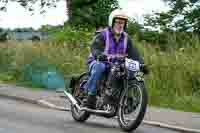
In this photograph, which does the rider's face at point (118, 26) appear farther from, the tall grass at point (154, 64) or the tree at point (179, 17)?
the tree at point (179, 17)

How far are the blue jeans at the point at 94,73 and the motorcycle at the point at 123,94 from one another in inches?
3.4

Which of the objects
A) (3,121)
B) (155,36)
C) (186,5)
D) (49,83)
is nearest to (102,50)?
(3,121)

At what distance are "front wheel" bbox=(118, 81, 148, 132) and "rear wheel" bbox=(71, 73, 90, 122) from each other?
118cm

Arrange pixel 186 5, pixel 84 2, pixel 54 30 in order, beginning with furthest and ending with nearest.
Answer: pixel 84 2 < pixel 186 5 < pixel 54 30

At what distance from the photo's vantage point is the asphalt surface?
10.7 meters

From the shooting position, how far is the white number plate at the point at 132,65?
10.4 m

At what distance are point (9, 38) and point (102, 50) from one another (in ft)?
53.0

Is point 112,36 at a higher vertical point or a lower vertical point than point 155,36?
higher

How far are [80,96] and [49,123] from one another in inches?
27.9

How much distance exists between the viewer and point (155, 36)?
2536 cm

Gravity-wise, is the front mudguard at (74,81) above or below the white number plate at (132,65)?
below

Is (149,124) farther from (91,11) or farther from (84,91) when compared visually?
(91,11)

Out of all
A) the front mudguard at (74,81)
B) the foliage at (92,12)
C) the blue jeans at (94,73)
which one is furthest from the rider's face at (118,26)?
the foliage at (92,12)

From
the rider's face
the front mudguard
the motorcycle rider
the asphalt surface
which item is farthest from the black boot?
the rider's face
